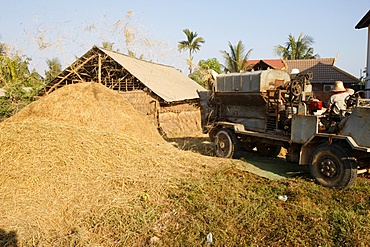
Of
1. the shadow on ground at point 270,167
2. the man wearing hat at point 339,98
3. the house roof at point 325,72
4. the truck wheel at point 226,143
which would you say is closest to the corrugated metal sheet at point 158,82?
the truck wheel at point 226,143

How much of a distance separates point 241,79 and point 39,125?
5070 millimetres

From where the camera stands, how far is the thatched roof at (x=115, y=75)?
13883 mm

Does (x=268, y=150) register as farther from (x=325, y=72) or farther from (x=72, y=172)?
(x=325, y=72)

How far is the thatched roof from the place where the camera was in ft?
45.5

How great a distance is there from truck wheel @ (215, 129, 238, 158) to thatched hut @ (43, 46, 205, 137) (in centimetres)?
490

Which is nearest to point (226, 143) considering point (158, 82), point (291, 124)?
point (291, 124)

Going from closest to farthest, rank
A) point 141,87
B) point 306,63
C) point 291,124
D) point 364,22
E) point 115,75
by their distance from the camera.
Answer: point 291,124 < point 141,87 < point 364,22 < point 115,75 < point 306,63

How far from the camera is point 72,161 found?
259 inches

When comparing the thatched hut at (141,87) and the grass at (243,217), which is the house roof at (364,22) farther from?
the grass at (243,217)

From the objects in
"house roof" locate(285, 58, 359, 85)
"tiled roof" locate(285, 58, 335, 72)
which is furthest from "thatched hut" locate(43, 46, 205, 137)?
"tiled roof" locate(285, 58, 335, 72)

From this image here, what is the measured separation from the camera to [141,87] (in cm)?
1416

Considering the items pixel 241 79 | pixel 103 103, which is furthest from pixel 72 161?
pixel 241 79

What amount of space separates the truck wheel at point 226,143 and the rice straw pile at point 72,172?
2.91ft

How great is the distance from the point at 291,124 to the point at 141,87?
8.64 m
